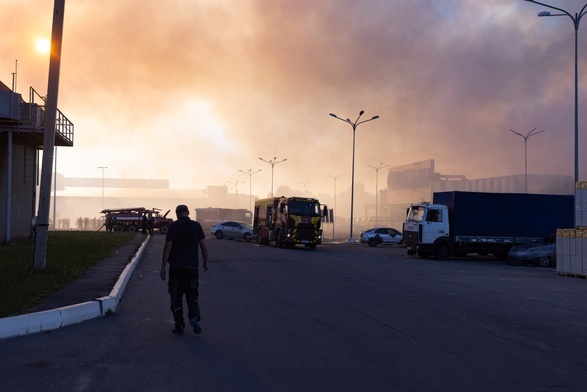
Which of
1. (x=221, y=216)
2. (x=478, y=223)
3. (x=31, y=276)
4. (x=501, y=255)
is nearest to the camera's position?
(x=31, y=276)

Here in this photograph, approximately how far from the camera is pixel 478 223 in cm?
2833

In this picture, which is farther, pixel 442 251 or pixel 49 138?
pixel 442 251

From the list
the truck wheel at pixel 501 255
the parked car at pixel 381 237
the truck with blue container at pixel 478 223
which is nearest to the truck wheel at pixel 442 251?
the truck with blue container at pixel 478 223

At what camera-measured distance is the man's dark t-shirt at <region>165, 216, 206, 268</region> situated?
8.15m

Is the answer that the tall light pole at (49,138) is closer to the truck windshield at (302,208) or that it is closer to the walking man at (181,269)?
the walking man at (181,269)

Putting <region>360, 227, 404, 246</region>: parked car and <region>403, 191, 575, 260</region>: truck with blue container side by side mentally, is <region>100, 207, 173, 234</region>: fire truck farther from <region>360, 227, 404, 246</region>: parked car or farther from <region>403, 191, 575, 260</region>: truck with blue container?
<region>403, 191, 575, 260</region>: truck with blue container

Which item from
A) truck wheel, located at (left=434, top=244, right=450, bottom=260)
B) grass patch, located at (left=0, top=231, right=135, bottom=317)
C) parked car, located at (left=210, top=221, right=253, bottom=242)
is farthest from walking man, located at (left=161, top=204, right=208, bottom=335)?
parked car, located at (left=210, top=221, right=253, bottom=242)

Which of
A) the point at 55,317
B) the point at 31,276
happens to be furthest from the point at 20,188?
the point at 55,317

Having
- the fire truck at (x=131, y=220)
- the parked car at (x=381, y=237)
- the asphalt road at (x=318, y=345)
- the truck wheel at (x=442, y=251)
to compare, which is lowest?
the asphalt road at (x=318, y=345)

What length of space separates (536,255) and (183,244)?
21498 mm

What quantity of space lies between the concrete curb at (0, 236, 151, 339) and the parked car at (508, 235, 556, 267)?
803 inches

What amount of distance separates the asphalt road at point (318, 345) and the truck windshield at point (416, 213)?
47.4ft

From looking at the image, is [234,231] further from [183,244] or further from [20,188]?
[183,244]

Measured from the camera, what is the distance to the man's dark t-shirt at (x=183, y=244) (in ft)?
26.7
